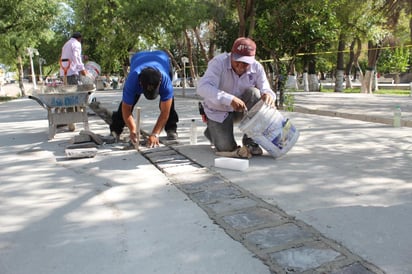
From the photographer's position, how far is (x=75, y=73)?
773cm

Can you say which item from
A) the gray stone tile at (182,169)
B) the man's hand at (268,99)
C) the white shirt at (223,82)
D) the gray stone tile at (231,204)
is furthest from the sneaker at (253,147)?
the gray stone tile at (231,204)

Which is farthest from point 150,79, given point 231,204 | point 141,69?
point 231,204

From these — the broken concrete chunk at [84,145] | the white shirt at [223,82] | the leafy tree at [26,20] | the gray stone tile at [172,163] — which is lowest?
the gray stone tile at [172,163]

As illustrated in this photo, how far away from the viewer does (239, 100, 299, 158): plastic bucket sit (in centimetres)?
417

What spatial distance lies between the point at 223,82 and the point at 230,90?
127 mm

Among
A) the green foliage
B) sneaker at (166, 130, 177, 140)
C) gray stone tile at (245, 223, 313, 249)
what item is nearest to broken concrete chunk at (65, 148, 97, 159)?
sneaker at (166, 130, 177, 140)

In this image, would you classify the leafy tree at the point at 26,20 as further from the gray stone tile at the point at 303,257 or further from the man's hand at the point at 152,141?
the gray stone tile at the point at 303,257

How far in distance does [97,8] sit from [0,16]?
6358 millimetres

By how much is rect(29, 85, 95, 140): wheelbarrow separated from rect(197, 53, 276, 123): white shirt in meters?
2.44

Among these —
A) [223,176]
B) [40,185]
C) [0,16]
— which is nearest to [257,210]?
[223,176]

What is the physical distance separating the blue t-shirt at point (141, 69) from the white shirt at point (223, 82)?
78cm

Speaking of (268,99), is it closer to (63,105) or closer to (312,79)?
(63,105)

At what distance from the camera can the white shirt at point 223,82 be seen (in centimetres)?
441

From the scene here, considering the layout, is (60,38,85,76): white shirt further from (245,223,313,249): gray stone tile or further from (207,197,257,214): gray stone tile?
(245,223,313,249): gray stone tile
